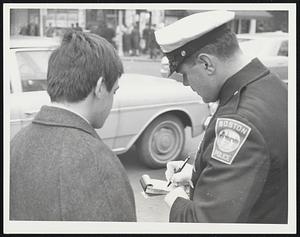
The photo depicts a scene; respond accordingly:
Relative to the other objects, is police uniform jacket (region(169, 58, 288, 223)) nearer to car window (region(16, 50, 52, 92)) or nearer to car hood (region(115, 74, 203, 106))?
car window (region(16, 50, 52, 92))

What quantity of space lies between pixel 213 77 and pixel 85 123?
42cm

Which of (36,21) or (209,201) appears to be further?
(36,21)

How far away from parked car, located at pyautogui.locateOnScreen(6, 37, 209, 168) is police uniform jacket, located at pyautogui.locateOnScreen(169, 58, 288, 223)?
1.47 m

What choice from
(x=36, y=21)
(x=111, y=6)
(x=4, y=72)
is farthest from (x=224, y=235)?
(x=36, y=21)

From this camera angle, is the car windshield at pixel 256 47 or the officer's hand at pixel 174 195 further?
the car windshield at pixel 256 47

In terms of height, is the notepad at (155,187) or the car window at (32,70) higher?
the car window at (32,70)

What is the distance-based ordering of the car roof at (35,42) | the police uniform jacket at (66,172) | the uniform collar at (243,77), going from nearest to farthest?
the police uniform jacket at (66,172) → the uniform collar at (243,77) → the car roof at (35,42)

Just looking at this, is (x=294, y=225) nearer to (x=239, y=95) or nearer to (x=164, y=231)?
(x=164, y=231)

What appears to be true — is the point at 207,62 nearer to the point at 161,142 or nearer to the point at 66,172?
the point at 66,172

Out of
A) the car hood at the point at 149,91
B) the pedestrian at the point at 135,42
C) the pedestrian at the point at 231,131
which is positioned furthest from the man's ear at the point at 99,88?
the car hood at the point at 149,91

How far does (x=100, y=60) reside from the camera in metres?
1.09

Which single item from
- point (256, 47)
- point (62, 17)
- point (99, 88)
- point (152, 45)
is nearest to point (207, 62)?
point (99, 88)

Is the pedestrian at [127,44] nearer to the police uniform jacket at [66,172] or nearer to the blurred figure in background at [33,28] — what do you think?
the blurred figure in background at [33,28]

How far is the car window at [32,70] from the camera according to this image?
8.22 ft
